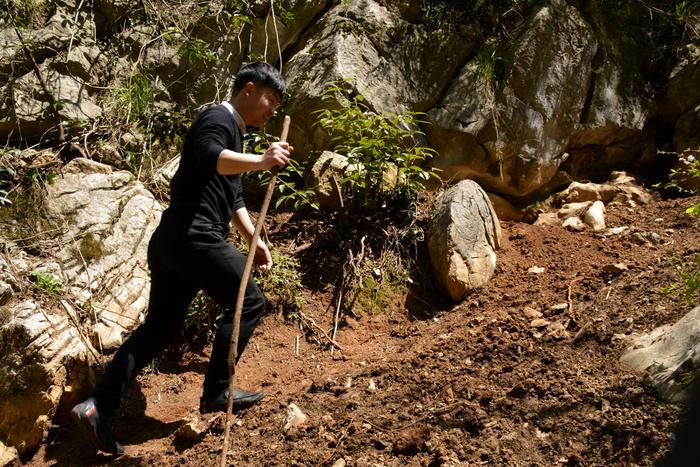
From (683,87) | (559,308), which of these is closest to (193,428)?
(559,308)

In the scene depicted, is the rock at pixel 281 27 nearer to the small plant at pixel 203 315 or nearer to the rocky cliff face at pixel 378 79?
the rocky cliff face at pixel 378 79

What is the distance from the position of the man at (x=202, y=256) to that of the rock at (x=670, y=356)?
6.37ft

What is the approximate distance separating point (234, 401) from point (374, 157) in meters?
2.24

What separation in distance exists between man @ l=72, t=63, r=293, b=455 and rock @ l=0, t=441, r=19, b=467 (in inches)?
25.0

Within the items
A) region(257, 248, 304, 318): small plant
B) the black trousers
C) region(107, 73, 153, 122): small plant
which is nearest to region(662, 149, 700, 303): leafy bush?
the black trousers

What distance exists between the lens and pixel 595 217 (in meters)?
4.77

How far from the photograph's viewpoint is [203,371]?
13.2 ft

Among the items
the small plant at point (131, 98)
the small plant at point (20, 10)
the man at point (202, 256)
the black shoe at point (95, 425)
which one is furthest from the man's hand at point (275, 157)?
the small plant at point (20, 10)

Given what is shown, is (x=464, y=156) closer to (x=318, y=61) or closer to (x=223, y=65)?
(x=318, y=61)

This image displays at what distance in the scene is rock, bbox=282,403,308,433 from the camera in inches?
120

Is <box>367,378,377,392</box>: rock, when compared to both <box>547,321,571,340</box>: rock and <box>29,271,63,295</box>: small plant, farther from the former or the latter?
<box>29,271,63,295</box>: small plant

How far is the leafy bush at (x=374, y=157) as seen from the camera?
464 centimetres

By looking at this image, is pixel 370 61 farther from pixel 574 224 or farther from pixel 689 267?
pixel 689 267

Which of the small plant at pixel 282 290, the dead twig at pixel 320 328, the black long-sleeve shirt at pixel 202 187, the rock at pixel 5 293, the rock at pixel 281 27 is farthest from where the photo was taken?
the rock at pixel 281 27
